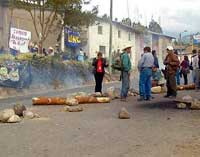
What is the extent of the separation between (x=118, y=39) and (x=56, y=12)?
2902 cm

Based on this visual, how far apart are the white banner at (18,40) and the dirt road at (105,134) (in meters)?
13.1

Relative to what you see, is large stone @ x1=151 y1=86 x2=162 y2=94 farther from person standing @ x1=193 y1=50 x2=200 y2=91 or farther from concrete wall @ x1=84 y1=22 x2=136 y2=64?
concrete wall @ x1=84 y1=22 x2=136 y2=64

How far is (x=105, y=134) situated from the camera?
32.4 ft

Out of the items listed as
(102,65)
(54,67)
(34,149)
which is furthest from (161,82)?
(34,149)

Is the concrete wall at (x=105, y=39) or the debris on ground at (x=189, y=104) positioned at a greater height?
the concrete wall at (x=105, y=39)

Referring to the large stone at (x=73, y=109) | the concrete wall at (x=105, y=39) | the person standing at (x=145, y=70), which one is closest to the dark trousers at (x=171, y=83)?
the person standing at (x=145, y=70)

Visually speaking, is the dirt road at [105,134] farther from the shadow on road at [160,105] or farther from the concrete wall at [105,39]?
the concrete wall at [105,39]

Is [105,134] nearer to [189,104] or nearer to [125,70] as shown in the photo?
[189,104]

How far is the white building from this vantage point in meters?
51.2

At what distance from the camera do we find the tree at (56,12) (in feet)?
97.6

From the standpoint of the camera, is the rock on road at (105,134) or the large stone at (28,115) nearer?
the rock on road at (105,134)

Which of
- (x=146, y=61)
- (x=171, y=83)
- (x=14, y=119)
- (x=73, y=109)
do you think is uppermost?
(x=146, y=61)

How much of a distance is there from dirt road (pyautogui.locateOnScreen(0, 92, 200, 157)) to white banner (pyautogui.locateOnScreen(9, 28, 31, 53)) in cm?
1311

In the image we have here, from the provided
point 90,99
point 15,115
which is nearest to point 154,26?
point 90,99
